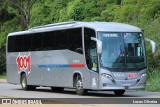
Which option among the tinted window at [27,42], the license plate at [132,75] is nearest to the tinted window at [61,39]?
the tinted window at [27,42]

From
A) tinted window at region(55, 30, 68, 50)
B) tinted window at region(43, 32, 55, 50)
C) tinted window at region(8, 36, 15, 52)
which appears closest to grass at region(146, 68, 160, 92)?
tinted window at region(55, 30, 68, 50)

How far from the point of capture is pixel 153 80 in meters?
29.4

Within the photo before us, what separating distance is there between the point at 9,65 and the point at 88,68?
10.1 meters

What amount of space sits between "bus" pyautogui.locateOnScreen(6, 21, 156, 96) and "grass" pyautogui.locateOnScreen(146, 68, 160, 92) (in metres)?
3.89

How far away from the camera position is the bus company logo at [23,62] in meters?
29.9

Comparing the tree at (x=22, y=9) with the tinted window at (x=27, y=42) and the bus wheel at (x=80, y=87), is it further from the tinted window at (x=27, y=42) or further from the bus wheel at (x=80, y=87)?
the bus wheel at (x=80, y=87)

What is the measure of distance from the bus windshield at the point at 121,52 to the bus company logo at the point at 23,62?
7888mm

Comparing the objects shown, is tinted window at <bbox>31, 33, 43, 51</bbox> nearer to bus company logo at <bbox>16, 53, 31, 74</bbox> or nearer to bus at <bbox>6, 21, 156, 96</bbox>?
bus at <bbox>6, 21, 156, 96</bbox>

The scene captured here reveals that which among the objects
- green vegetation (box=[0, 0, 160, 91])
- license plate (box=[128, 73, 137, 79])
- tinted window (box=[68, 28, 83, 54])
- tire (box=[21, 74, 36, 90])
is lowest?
tire (box=[21, 74, 36, 90])

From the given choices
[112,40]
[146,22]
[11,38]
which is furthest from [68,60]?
[146,22]

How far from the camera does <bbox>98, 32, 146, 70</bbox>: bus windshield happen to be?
2281 centimetres

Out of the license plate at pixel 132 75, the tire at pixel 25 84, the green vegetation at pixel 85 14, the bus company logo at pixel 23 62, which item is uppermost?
the green vegetation at pixel 85 14

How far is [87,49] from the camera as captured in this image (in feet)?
77.5

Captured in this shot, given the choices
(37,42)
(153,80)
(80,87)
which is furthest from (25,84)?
(153,80)
